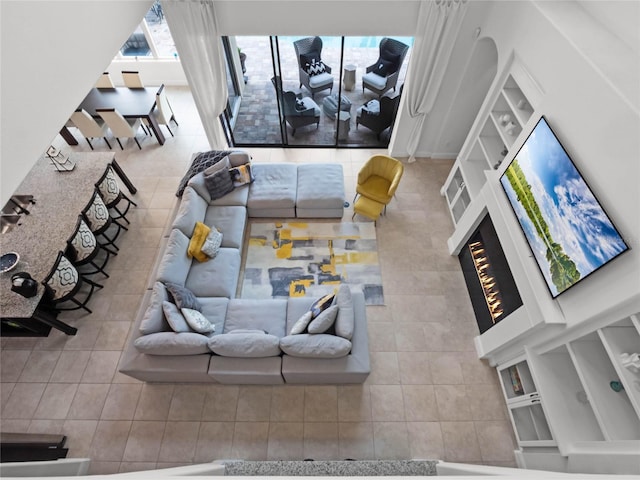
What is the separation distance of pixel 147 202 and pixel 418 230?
4.61 m

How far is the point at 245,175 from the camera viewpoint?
16.4ft

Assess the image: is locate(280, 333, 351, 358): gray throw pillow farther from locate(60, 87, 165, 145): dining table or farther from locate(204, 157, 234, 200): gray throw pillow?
locate(60, 87, 165, 145): dining table

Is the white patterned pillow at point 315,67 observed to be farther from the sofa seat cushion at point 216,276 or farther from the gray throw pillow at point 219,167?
the sofa seat cushion at point 216,276

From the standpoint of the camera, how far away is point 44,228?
4023mm

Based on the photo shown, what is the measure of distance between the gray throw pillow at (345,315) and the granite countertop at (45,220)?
3344 mm

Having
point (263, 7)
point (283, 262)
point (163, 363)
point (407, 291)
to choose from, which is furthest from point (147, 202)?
point (407, 291)

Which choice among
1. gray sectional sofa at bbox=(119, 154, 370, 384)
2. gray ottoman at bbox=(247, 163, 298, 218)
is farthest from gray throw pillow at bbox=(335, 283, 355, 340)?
gray ottoman at bbox=(247, 163, 298, 218)

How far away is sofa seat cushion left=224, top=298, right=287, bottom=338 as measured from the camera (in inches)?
149

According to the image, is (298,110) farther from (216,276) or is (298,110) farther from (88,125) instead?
(88,125)

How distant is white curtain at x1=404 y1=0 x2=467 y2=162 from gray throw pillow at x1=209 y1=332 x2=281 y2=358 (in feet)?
14.0

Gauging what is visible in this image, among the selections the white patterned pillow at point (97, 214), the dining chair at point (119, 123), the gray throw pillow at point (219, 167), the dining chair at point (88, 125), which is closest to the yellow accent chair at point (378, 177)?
the gray throw pillow at point (219, 167)

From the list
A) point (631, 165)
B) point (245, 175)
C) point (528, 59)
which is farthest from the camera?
point (245, 175)

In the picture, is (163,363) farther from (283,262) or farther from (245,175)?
(245,175)

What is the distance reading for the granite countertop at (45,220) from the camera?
11.6 feet
